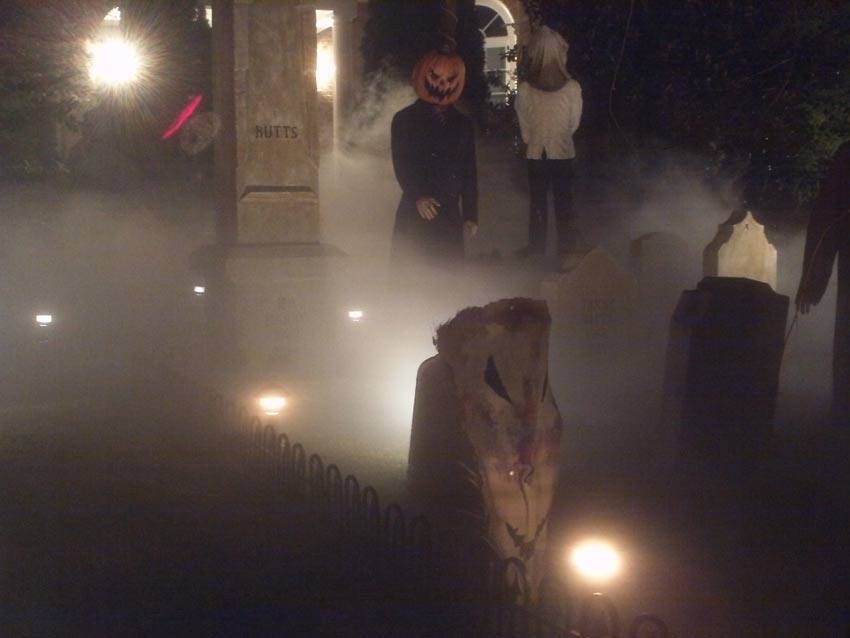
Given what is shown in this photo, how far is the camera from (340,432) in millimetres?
9211

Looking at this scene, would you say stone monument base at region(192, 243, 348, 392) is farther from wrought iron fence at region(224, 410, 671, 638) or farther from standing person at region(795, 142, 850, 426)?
standing person at region(795, 142, 850, 426)

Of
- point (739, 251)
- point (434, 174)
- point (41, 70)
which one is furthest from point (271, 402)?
point (41, 70)

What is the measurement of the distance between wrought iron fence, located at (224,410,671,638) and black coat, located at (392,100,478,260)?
4.59 metres

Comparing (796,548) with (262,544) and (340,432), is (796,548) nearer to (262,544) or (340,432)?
(262,544)

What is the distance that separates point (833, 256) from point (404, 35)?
582 inches

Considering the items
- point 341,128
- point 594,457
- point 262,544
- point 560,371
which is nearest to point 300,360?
point 560,371

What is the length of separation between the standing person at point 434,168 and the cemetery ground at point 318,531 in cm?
78

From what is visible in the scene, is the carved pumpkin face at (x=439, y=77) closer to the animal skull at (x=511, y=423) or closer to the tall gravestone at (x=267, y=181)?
the tall gravestone at (x=267, y=181)

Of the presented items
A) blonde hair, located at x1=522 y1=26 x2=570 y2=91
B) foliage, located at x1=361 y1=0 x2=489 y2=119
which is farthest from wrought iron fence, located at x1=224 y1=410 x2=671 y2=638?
foliage, located at x1=361 y1=0 x2=489 y2=119

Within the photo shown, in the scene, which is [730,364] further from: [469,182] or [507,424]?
[469,182]

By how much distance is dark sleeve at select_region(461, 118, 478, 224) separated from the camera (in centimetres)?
1123

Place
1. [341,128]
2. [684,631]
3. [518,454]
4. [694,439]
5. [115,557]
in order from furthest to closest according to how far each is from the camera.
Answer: [341,128], [694,439], [115,557], [518,454], [684,631]

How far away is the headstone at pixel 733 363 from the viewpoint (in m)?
7.88

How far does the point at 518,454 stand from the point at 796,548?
1.83m
